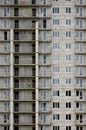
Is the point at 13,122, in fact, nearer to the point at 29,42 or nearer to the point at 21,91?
the point at 21,91

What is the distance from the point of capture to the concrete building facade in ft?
268

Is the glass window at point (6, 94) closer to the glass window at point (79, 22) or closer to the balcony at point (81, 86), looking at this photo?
the balcony at point (81, 86)

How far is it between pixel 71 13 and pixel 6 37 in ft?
43.7

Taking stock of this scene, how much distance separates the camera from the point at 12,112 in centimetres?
8081

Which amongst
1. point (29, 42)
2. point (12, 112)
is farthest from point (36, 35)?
point (12, 112)

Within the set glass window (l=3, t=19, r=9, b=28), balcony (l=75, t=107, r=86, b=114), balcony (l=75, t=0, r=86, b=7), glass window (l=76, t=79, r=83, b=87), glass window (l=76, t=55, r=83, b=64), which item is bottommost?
balcony (l=75, t=107, r=86, b=114)

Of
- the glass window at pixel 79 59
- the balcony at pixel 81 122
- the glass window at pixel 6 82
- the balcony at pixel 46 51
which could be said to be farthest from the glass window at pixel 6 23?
the balcony at pixel 81 122

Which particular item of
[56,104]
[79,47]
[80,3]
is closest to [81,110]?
[56,104]

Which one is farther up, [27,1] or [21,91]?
[27,1]

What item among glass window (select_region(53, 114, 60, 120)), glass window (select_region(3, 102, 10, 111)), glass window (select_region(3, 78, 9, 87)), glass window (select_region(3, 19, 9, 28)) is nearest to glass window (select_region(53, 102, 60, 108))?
glass window (select_region(53, 114, 60, 120))

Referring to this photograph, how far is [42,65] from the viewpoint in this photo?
271 ft

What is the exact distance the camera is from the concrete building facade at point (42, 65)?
81625 mm

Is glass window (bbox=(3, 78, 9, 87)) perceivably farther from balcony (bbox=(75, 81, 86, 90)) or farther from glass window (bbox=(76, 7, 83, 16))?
glass window (bbox=(76, 7, 83, 16))

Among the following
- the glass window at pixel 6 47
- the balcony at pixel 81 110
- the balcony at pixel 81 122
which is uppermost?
the glass window at pixel 6 47
